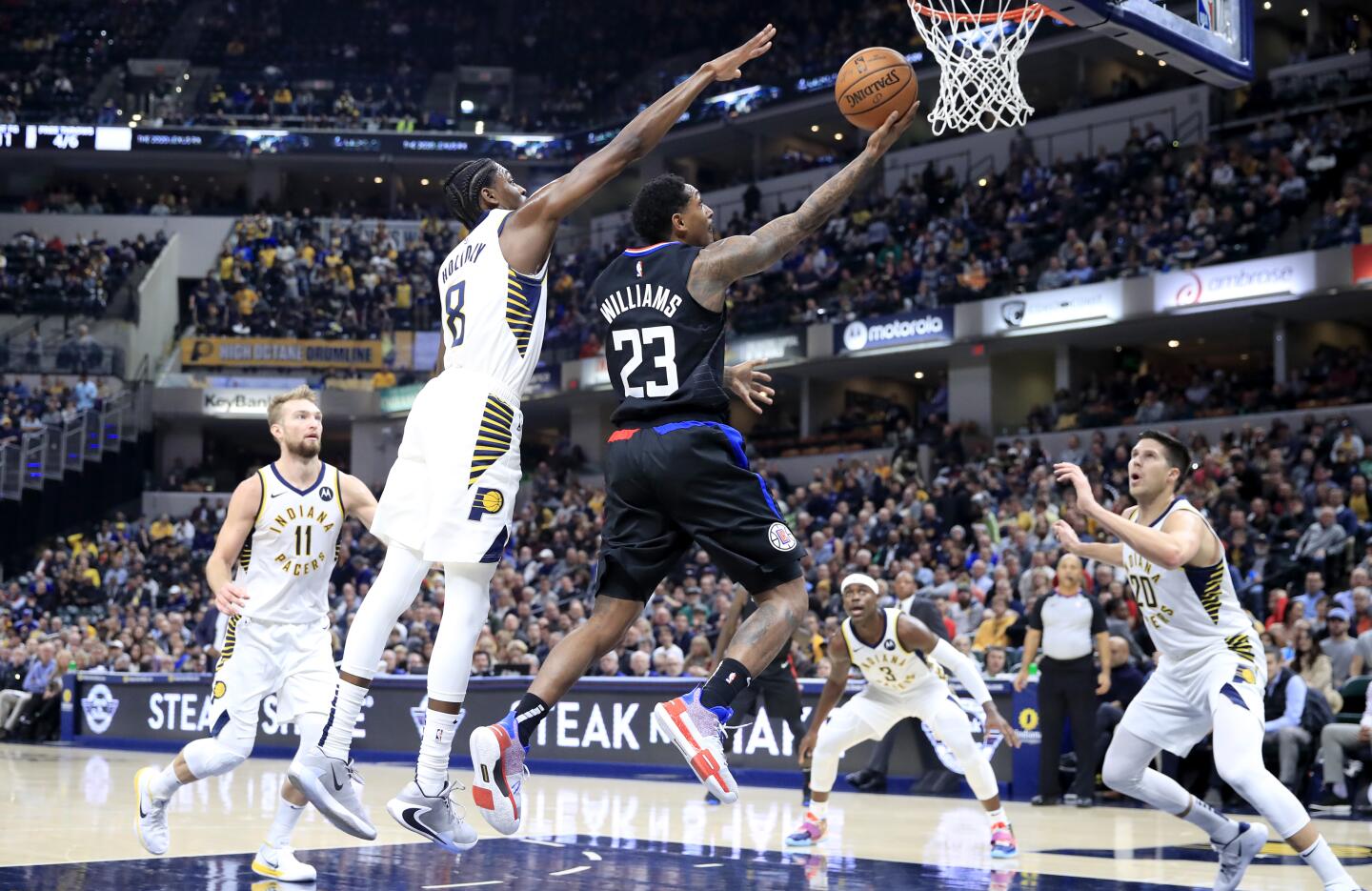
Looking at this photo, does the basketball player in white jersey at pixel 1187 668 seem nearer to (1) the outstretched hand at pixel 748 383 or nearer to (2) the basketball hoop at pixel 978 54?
(1) the outstretched hand at pixel 748 383

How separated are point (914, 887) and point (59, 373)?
33.1 meters

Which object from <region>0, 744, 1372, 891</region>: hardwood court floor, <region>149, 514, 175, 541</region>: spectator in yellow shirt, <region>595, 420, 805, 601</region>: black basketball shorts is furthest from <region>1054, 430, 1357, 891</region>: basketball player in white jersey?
<region>149, 514, 175, 541</region>: spectator in yellow shirt

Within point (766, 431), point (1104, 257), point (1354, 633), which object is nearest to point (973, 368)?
point (1104, 257)

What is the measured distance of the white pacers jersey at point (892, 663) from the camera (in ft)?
34.4

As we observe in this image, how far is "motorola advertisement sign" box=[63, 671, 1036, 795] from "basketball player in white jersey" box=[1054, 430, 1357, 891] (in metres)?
5.76

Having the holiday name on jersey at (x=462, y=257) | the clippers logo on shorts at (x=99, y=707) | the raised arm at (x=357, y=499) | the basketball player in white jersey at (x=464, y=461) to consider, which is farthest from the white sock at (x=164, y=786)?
the clippers logo on shorts at (x=99, y=707)

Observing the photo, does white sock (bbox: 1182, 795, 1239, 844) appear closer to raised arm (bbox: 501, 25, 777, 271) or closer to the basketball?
the basketball

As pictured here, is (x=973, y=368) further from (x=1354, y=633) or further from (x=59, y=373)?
Result: (x=59, y=373)

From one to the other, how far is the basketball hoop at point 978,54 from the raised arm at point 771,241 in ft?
25.5

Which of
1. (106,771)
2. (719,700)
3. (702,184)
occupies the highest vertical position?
(702,184)

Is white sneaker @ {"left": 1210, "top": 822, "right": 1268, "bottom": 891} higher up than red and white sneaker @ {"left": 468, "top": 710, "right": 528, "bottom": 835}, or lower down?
lower down

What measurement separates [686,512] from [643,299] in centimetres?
87

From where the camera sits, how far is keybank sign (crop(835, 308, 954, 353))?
28109 mm

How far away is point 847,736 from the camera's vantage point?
10.4 meters
